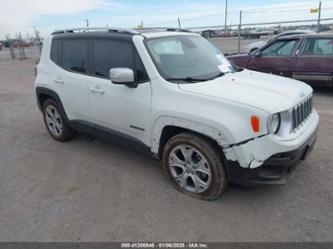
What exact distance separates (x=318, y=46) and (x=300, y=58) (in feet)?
1.68

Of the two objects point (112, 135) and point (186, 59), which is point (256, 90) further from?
point (112, 135)

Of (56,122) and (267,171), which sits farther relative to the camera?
(56,122)

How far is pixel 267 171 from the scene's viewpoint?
9.57ft

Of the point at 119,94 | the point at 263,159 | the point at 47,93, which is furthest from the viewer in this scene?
the point at 47,93

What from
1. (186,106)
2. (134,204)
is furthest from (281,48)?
(134,204)

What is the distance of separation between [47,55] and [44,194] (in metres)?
2.42

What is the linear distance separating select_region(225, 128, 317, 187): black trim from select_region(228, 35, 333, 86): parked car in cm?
552

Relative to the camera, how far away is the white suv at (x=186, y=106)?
2.81m

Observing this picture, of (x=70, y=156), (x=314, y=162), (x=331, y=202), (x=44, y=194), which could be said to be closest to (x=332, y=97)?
(x=314, y=162)

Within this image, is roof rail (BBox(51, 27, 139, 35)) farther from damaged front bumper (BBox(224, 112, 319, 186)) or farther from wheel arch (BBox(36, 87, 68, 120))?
damaged front bumper (BBox(224, 112, 319, 186))

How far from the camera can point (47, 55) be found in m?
4.86

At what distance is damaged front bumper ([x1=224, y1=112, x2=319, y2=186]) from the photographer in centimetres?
276

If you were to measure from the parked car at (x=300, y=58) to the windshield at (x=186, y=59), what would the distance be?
4.53m

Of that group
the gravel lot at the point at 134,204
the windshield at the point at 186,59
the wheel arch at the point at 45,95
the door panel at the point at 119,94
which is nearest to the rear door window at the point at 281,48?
the gravel lot at the point at 134,204
